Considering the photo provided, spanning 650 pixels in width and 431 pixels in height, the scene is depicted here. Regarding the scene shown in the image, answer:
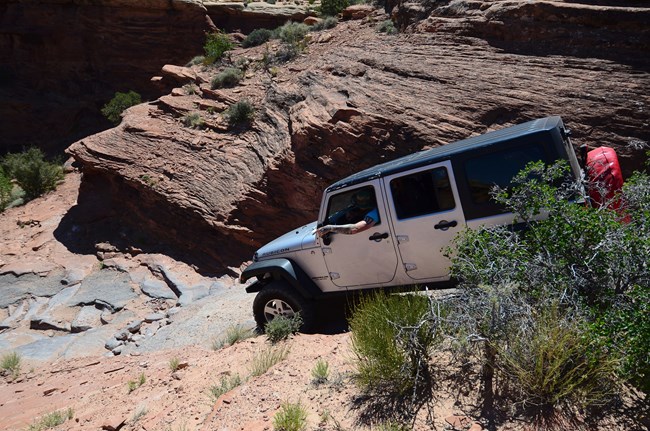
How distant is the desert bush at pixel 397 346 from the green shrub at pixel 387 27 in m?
11.3

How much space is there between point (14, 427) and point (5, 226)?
10.8m

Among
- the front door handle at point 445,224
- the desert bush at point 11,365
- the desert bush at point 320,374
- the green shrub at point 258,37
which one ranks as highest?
the green shrub at point 258,37

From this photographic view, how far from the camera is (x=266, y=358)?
5641 millimetres

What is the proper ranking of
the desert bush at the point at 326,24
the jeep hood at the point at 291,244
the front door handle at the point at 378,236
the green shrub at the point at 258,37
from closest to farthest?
1. the front door handle at the point at 378,236
2. the jeep hood at the point at 291,244
3. the desert bush at the point at 326,24
4. the green shrub at the point at 258,37

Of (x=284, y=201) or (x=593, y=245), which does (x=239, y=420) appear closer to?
(x=593, y=245)

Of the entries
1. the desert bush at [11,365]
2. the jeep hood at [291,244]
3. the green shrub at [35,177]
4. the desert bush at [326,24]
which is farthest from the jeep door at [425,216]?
the green shrub at [35,177]

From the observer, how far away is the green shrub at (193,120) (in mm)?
13945

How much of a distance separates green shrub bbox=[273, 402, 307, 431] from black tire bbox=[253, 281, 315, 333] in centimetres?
220

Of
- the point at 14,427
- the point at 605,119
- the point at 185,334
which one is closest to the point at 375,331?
the point at 14,427

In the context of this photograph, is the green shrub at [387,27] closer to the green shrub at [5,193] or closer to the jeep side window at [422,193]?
the jeep side window at [422,193]

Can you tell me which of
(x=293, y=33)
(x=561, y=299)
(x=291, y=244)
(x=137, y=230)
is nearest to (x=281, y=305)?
(x=291, y=244)

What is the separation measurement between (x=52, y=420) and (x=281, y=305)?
2.91 metres

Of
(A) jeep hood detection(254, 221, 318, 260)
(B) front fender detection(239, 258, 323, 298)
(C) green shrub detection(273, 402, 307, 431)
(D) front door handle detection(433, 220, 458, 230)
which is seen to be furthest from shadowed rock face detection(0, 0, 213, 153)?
(C) green shrub detection(273, 402, 307, 431)

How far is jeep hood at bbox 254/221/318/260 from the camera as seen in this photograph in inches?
256
